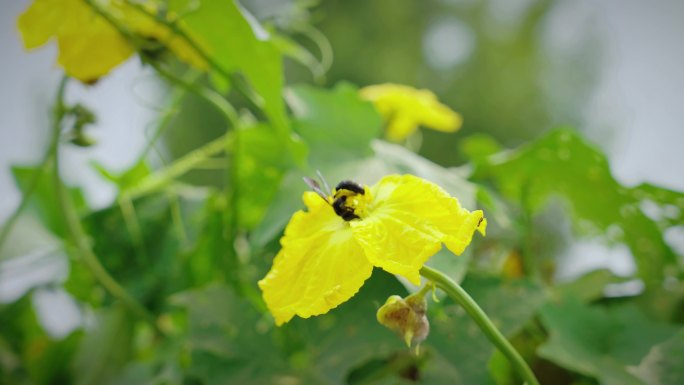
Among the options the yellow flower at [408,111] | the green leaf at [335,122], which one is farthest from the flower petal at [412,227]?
the yellow flower at [408,111]

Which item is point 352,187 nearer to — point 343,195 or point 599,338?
point 343,195

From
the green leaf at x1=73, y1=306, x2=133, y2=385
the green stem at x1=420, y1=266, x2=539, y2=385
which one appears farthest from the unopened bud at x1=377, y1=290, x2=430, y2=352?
the green leaf at x1=73, y1=306, x2=133, y2=385

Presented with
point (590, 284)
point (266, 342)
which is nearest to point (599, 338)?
point (590, 284)

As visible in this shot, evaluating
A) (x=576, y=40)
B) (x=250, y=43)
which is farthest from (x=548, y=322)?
(x=576, y=40)

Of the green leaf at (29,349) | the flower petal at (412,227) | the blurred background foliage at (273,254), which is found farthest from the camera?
the green leaf at (29,349)

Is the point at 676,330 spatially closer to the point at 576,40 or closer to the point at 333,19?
the point at 333,19

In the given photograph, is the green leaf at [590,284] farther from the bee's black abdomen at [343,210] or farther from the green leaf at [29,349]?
the green leaf at [29,349]

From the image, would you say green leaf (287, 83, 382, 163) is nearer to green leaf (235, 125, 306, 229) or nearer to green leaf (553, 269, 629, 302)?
green leaf (235, 125, 306, 229)
